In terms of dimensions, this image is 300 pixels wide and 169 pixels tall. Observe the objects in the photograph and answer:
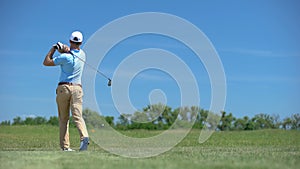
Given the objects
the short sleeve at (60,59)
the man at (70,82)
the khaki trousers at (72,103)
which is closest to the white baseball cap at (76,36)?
the man at (70,82)

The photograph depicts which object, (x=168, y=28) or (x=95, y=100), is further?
(x=168, y=28)

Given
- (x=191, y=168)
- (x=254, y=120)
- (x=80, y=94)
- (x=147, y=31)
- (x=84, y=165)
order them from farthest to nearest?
(x=254, y=120) < (x=147, y=31) < (x=80, y=94) < (x=84, y=165) < (x=191, y=168)

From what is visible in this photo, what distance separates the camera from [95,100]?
11.0m

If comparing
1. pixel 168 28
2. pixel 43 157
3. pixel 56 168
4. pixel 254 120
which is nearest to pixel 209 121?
pixel 168 28

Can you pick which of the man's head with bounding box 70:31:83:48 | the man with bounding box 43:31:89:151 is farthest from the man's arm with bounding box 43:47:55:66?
the man's head with bounding box 70:31:83:48

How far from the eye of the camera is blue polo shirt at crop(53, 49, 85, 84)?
9.70 m

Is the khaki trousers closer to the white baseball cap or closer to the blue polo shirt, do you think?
the blue polo shirt

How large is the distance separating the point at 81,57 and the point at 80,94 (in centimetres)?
74

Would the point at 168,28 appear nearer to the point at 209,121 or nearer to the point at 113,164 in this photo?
the point at 209,121

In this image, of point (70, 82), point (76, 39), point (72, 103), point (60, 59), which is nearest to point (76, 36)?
point (76, 39)

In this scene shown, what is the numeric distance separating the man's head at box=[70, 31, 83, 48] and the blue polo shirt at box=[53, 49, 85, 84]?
0.13 meters

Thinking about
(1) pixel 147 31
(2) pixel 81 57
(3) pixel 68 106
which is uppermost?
(1) pixel 147 31

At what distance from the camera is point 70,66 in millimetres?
9773

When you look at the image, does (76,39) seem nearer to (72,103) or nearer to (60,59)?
(60,59)
